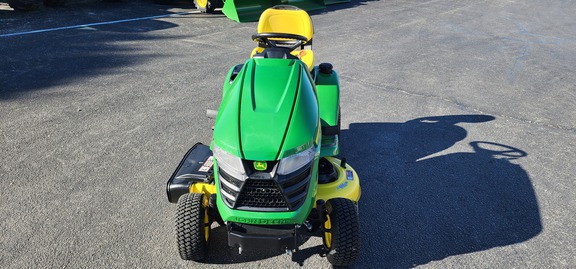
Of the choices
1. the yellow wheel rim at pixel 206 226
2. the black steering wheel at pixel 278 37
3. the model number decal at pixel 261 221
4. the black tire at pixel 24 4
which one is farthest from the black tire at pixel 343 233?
the black tire at pixel 24 4

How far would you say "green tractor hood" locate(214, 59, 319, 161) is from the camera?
2791 millimetres

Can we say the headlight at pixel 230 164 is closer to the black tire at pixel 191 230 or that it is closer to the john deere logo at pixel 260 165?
the john deere logo at pixel 260 165

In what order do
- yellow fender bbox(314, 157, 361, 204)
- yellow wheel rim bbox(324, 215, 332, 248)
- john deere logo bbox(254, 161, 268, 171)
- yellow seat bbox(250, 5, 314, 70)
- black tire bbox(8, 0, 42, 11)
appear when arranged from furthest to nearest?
black tire bbox(8, 0, 42, 11), yellow seat bbox(250, 5, 314, 70), yellow fender bbox(314, 157, 361, 204), yellow wheel rim bbox(324, 215, 332, 248), john deere logo bbox(254, 161, 268, 171)

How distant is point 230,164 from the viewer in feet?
9.27

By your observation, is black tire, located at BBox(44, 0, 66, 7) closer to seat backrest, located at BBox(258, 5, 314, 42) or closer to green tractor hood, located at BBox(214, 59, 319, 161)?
seat backrest, located at BBox(258, 5, 314, 42)

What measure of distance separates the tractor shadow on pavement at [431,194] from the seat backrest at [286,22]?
1303 mm

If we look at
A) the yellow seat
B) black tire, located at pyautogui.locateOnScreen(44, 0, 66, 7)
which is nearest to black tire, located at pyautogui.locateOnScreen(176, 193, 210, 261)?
the yellow seat

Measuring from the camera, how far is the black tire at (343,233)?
3.03 m

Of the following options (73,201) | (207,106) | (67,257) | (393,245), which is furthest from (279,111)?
(207,106)

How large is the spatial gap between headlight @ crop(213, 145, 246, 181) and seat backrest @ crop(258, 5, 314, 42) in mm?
2949

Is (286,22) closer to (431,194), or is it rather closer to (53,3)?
(431,194)

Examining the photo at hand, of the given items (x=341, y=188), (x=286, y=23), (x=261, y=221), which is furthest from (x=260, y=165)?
(x=286, y=23)

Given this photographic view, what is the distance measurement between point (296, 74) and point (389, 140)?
240 cm

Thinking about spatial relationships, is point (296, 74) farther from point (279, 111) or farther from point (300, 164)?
point (300, 164)
